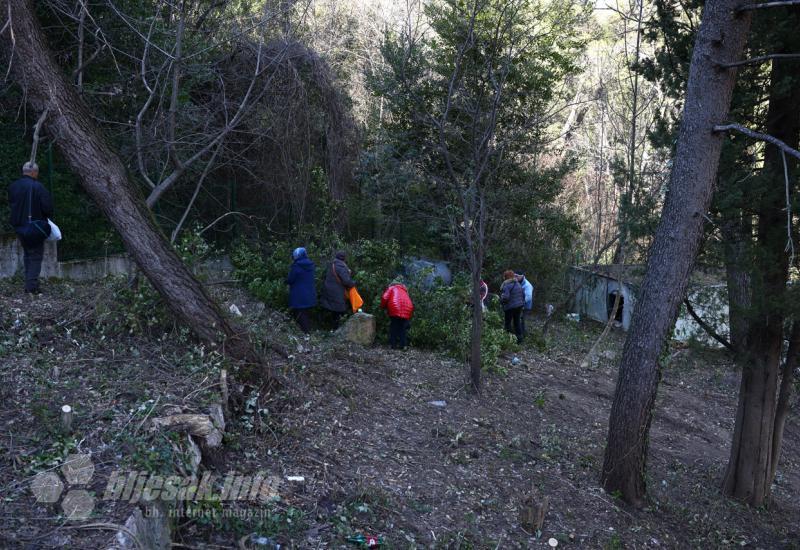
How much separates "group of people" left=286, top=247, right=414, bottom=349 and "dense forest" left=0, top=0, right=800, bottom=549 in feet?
0.15

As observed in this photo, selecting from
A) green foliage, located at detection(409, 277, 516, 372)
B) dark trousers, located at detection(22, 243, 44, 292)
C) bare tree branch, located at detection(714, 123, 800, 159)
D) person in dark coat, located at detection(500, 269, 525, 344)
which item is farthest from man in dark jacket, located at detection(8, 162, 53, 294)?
person in dark coat, located at detection(500, 269, 525, 344)

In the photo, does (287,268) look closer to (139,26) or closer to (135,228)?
(139,26)

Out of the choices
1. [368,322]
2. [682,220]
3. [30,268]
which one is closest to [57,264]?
[30,268]

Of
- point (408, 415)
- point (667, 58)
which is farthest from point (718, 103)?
point (408, 415)

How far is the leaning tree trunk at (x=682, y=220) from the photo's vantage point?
6.66 meters

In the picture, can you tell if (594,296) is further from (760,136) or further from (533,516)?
(533,516)

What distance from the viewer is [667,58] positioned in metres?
8.66

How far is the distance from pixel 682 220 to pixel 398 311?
5.13 metres

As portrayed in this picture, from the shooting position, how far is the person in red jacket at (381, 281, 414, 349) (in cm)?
1100

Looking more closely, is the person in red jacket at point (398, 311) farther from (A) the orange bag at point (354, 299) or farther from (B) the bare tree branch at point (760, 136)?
(B) the bare tree branch at point (760, 136)
